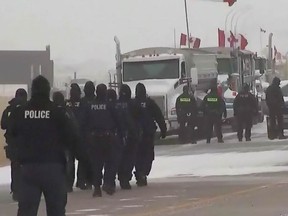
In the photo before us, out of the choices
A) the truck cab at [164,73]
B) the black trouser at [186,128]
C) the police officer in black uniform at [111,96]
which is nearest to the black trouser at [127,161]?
the police officer in black uniform at [111,96]

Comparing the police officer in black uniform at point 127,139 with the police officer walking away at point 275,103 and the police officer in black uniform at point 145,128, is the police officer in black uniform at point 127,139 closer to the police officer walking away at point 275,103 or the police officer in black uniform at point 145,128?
the police officer in black uniform at point 145,128

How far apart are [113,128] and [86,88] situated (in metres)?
0.98

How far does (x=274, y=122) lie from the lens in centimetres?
2588

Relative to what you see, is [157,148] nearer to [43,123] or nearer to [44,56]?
[43,123]

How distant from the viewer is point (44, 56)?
270 ft

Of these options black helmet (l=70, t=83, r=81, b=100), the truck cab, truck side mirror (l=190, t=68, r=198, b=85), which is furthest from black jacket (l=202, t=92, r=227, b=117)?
black helmet (l=70, t=83, r=81, b=100)

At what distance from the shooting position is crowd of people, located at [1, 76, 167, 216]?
7.92 meters

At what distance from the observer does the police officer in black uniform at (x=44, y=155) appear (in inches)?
311

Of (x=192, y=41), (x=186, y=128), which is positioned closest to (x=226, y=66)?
(x=186, y=128)

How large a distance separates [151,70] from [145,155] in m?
14.1

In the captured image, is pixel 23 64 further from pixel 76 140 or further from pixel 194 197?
pixel 76 140

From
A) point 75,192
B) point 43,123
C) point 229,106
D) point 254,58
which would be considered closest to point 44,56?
point 254,58

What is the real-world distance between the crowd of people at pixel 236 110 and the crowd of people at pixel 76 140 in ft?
32.6

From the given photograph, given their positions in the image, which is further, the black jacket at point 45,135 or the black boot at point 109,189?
the black boot at point 109,189
